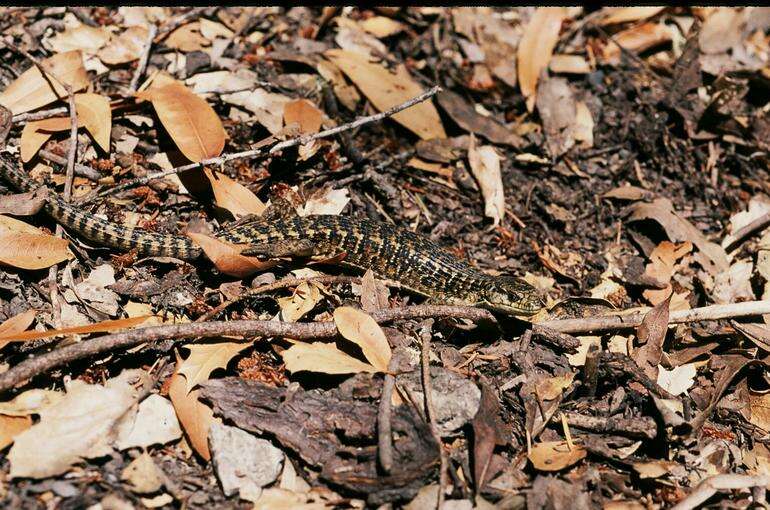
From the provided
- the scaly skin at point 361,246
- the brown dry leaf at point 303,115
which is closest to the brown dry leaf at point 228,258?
the scaly skin at point 361,246

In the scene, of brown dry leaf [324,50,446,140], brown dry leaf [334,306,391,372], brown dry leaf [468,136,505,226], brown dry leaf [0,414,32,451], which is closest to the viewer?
brown dry leaf [0,414,32,451]

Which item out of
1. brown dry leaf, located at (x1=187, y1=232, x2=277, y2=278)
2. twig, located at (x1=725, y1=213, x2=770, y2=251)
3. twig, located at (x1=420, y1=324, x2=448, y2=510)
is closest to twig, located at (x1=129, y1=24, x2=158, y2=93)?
brown dry leaf, located at (x1=187, y1=232, x2=277, y2=278)

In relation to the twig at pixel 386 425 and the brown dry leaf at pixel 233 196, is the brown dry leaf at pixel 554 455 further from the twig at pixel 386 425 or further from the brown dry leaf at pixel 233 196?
the brown dry leaf at pixel 233 196

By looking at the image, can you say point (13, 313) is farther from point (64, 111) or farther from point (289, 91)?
point (289, 91)

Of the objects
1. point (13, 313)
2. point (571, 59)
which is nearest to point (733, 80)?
point (571, 59)

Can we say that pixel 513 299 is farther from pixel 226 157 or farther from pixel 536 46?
pixel 536 46

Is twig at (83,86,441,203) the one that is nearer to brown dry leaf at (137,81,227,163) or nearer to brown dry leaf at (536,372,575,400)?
brown dry leaf at (137,81,227,163)
